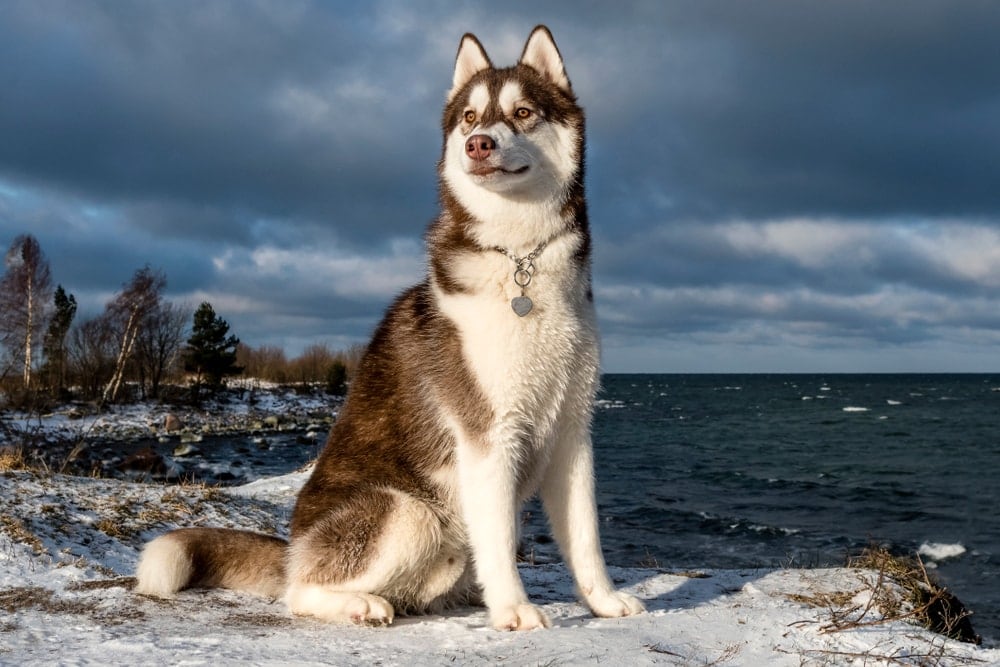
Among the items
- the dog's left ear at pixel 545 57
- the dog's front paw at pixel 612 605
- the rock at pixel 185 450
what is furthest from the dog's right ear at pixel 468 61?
the rock at pixel 185 450

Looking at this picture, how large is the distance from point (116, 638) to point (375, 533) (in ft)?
4.48

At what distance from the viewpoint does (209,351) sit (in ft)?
149

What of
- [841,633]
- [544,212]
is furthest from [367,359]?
[841,633]

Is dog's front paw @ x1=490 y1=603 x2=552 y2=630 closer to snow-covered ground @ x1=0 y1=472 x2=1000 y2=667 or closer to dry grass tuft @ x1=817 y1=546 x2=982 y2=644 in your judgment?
snow-covered ground @ x1=0 y1=472 x2=1000 y2=667

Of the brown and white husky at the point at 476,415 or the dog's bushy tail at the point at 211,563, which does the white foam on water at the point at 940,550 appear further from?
the dog's bushy tail at the point at 211,563

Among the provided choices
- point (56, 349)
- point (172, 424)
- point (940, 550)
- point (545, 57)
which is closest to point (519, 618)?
point (545, 57)

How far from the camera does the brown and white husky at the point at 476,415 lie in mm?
4359

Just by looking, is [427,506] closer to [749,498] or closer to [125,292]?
[749,498]

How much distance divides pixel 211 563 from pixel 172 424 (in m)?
32.7

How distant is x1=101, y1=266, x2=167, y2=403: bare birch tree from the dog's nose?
1660 inches

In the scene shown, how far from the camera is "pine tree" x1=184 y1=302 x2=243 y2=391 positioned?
1789 inches

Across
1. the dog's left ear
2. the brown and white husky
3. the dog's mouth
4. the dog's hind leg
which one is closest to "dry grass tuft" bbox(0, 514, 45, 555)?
the brown and white husky

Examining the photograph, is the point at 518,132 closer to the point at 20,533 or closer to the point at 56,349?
the point at 20,533

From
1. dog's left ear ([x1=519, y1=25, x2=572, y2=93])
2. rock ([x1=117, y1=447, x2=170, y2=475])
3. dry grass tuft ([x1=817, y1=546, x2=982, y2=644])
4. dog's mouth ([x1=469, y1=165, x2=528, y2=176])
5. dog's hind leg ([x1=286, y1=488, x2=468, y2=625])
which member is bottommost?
rock ([x1=117, y1=447, x2=170, y2=475])
